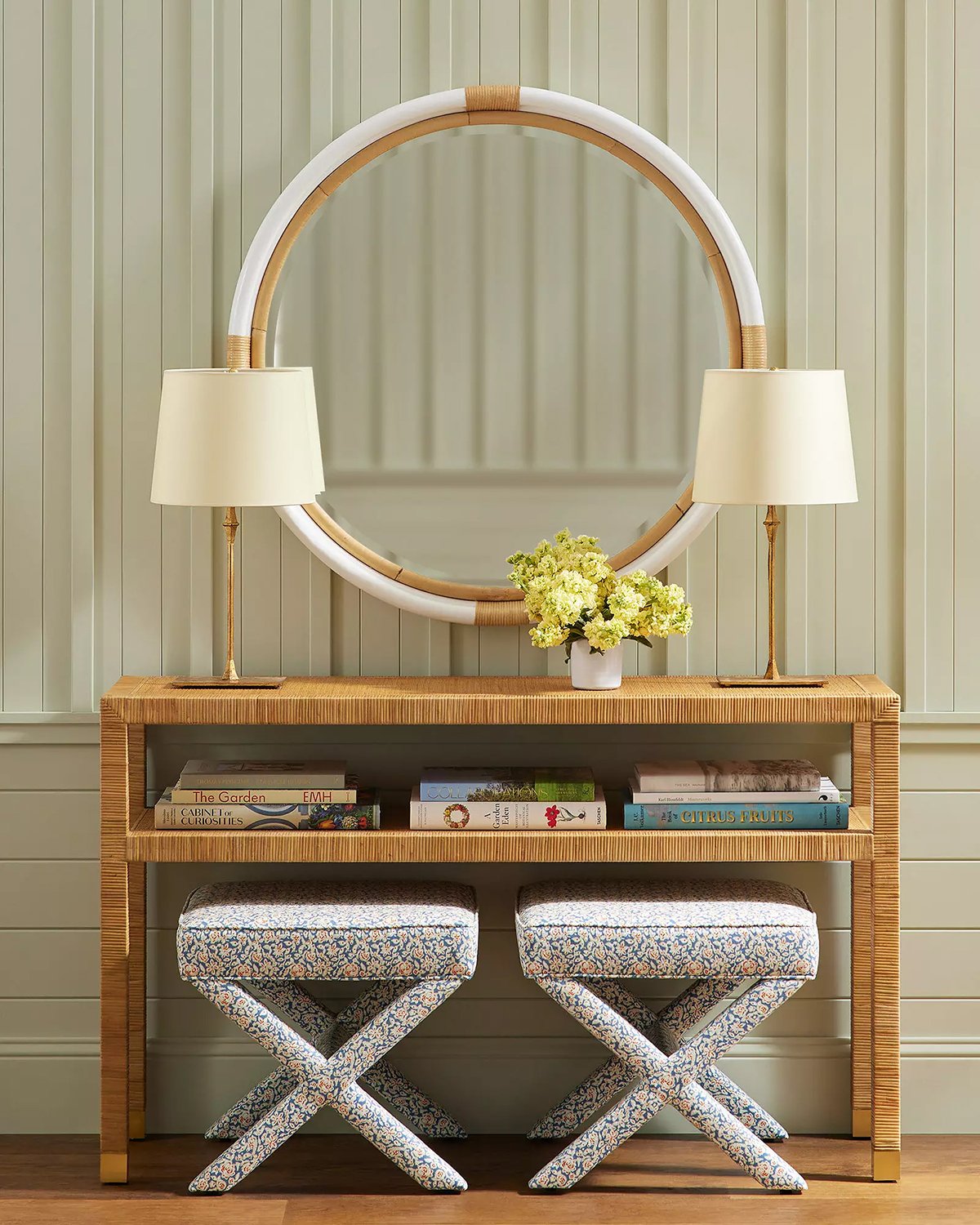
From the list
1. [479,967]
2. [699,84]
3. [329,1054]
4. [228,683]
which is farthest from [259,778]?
[699,84]

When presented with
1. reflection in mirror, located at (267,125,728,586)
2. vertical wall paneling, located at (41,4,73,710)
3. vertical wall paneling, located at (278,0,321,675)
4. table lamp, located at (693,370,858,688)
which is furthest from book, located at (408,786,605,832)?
vertical wall paneling, located at (278,0,321,675)

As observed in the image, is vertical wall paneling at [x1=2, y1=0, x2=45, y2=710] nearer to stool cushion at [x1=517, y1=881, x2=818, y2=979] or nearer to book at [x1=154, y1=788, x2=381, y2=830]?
book at [x1=154, y1=788, x2=381, y2=830]

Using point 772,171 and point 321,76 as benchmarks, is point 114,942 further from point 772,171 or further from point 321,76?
point 772,171

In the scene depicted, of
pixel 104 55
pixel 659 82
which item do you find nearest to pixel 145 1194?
pixel 104 55

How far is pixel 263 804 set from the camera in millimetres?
2254

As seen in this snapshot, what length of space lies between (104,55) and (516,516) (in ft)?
4.00

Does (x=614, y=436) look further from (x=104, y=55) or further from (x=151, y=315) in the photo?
(x=104, y=55)

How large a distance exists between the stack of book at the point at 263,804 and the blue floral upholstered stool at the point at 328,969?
0.49 feet

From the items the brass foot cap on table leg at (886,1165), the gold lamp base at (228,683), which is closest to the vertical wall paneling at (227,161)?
the gold lamp base at (228,683)

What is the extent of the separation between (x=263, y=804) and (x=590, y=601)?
696 mm

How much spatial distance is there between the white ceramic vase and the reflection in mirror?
0.91 feet

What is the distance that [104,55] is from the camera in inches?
96.8

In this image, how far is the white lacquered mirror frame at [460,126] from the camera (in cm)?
240

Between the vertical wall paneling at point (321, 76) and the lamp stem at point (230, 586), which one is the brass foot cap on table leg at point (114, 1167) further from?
the vertical wall paneling at point (321, 76)
